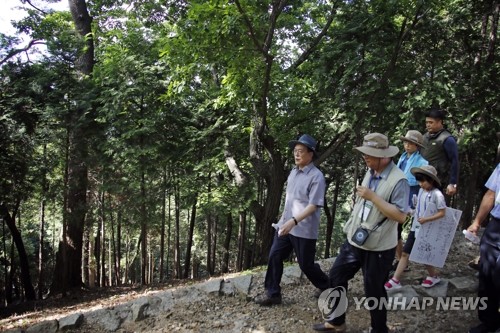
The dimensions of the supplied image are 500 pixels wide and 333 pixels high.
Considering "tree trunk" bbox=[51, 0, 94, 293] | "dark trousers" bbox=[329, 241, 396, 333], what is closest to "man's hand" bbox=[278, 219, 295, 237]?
"dark trousers" bbox=[329, 241, 396, 333]

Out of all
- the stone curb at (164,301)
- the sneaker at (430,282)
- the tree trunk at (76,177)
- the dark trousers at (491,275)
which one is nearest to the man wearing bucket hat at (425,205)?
the sneaker at (430,282)

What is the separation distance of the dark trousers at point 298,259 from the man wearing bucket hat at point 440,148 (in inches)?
78.6

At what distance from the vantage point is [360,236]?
3.12 meters

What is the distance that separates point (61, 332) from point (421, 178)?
4.93m

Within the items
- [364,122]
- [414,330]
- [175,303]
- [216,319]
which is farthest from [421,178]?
[364,122]

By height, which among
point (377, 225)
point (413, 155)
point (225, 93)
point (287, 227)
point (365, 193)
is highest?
point (225, 93)

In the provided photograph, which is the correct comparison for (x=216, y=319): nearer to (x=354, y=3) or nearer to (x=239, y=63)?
(x=239, y=63)

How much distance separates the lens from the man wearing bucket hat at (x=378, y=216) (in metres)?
3.00

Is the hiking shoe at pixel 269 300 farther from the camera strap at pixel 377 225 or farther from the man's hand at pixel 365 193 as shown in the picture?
the man's hand at pixel 365 193

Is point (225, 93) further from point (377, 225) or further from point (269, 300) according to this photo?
point (377, 225)

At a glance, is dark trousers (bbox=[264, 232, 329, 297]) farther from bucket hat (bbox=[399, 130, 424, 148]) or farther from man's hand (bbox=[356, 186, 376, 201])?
bucket hat (bbox=[399, 130, 424, 148])

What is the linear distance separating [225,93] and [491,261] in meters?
6.02

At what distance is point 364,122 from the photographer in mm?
8492

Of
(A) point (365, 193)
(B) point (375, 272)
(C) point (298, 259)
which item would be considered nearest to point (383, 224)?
(A) point (365, 193)
